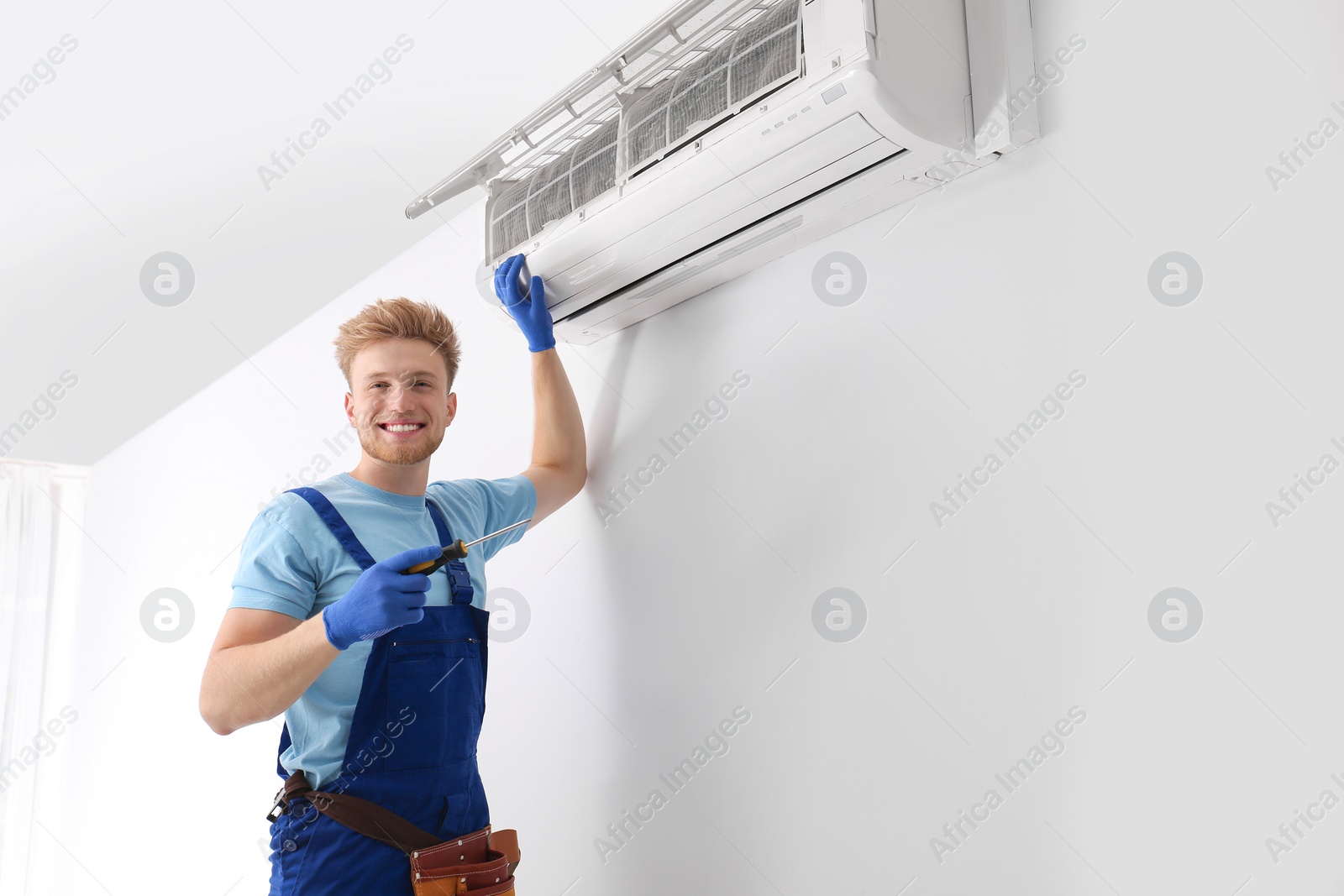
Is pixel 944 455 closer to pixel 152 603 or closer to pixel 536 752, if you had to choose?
pixel 536 752

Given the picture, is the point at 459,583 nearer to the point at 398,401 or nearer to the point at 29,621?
the point at 398,401

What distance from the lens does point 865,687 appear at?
1191 mm

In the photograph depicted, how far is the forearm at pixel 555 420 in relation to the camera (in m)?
1.65

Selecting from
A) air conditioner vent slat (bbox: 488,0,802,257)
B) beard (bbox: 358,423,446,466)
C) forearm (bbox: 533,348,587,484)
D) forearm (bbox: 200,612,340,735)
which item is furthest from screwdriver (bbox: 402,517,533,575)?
air conditioner vent slat (bbox: 488,0,802,257)

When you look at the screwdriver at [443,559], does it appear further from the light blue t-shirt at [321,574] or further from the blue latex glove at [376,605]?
the light blue t-shirt at [321,574]

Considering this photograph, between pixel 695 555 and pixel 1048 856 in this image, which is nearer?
pixel 1048 856

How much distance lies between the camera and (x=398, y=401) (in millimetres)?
1499

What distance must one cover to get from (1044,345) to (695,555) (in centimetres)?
64

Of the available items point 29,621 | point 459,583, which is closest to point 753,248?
point 459,583

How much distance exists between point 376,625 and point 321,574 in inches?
10.4

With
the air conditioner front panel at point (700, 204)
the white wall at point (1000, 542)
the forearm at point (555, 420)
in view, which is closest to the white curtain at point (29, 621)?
the white wall at point (1000, 542)

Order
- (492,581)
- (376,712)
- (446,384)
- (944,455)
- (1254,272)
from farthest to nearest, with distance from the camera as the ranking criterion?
(492,581)
(446,384)
(376,712)
(944,455)
(1254,272)

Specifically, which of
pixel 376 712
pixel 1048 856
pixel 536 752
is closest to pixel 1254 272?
pixel 1048 856

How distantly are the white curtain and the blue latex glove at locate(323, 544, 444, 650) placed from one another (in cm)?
379
